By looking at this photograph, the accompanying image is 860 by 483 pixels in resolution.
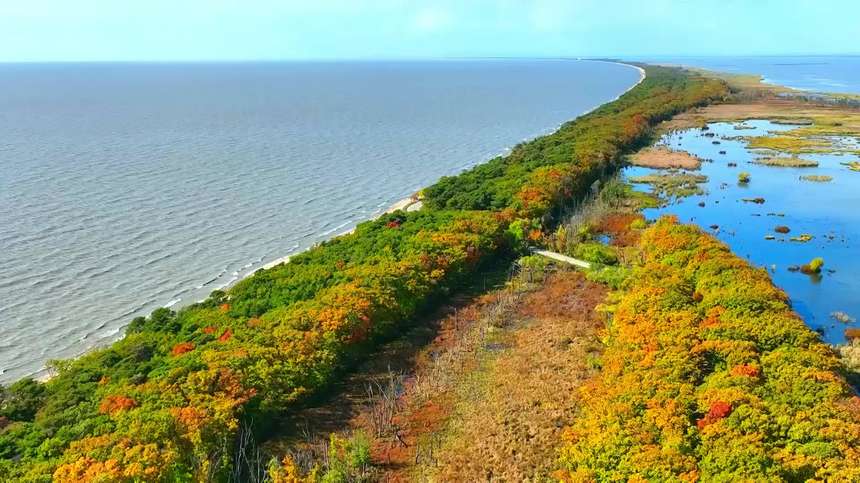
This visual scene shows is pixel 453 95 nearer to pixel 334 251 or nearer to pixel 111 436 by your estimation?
pixel 334 251

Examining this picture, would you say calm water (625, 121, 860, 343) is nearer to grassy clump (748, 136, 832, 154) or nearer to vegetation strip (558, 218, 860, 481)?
grassy clump (748, 136, 832, 154)

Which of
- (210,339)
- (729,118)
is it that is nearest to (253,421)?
(210,339)

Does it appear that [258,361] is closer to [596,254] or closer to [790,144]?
[596,254]

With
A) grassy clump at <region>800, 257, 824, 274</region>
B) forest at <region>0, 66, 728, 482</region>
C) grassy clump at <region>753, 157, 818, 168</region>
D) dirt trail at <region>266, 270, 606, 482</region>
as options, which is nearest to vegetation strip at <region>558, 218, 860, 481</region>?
forest at <region>0, 66, 728, 482</region>

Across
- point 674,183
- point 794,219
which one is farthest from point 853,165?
point 794,219

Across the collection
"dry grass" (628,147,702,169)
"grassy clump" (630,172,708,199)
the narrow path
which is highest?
"dry grass" (628,147,702,169)

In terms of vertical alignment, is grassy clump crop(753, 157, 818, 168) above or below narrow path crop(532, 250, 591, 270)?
above
